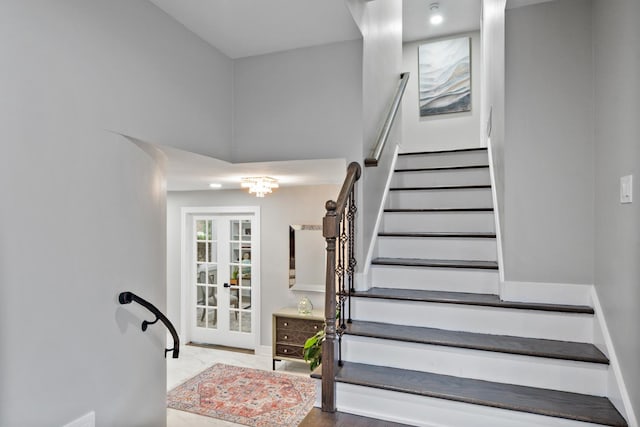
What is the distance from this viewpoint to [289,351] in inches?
200

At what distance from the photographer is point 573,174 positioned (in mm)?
2006

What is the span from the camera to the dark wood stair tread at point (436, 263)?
7.86 feet

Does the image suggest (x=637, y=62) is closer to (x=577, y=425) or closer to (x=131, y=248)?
(x=577, y=425)

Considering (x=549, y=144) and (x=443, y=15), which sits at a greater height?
(x=443, y=15)

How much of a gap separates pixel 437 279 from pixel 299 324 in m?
2.97

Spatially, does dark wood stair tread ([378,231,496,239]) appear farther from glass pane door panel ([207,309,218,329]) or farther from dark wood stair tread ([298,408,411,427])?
glass pane door panel ([207,309,218,329])

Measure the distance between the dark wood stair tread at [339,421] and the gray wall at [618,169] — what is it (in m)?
1.04

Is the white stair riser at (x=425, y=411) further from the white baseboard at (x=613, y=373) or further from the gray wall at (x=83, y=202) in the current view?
the gray wall at (x=83, y=202)

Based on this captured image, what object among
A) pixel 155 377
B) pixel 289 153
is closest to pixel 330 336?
pixel 155 377

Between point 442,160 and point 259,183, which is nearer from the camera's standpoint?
point 442,160

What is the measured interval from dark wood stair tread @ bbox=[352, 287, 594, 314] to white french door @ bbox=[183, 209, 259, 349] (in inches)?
136

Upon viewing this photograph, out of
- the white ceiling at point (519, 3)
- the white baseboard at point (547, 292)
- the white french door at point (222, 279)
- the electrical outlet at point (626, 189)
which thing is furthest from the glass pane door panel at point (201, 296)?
the electrical outlet at point (626, 189)

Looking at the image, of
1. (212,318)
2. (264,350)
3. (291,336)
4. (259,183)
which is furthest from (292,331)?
(259,183)

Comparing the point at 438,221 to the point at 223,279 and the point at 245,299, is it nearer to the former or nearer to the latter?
the point at 245,299
